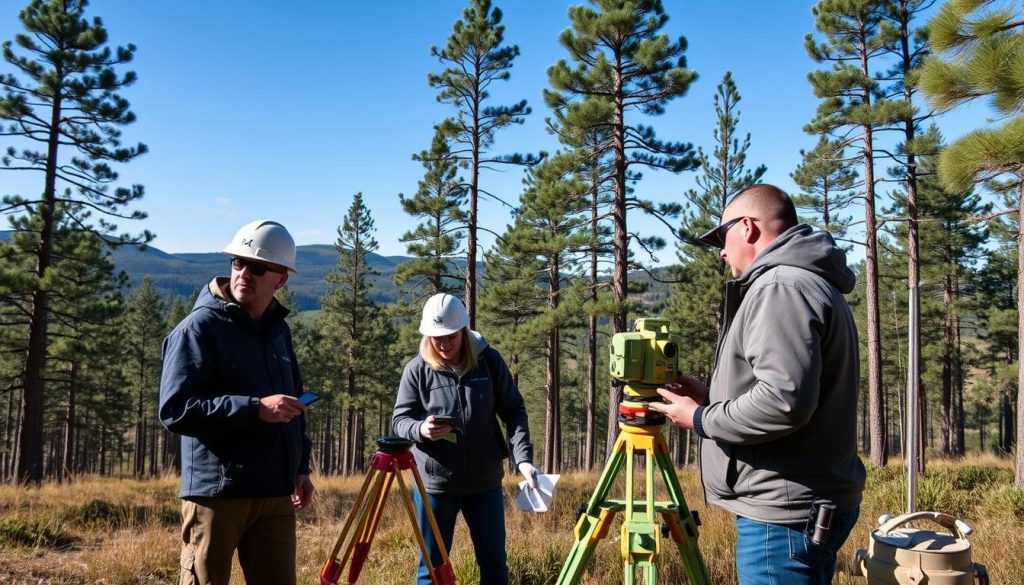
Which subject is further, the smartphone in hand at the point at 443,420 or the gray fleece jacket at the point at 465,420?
the gray fleece jacket at the point at 465,420

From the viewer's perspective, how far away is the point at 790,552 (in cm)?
187

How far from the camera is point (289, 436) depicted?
2.63m

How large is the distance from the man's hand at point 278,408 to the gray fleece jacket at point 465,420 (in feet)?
2.80

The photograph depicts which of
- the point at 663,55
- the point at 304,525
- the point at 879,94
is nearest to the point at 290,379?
the point at 304,525

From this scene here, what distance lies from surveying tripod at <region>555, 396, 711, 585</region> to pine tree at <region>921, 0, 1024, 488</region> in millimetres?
4573

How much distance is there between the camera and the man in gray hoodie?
5.82ft

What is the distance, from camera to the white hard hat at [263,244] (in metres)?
2.53

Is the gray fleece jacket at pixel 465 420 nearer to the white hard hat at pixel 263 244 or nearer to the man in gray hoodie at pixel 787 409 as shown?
the white hard hat at pixel 263 244

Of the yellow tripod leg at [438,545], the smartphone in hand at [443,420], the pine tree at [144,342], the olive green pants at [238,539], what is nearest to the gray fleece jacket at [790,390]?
the smartphone in hand at [443,420]

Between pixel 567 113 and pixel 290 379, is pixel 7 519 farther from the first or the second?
pixel 567 113

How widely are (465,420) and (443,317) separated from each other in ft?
1.83

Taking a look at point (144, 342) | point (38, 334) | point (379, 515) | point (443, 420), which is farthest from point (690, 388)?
point (144, 342)

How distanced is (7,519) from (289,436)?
5.25m

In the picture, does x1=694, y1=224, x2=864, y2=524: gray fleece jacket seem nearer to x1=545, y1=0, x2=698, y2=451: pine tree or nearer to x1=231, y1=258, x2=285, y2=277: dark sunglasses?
x1=231, y1=258, x2=285, y2=277: dark sunglasses
